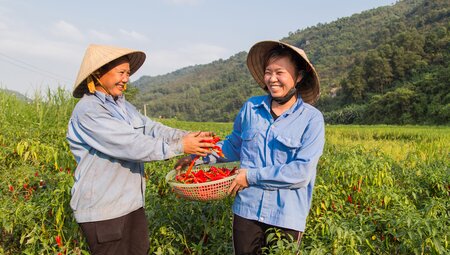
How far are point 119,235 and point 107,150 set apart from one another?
516 mm

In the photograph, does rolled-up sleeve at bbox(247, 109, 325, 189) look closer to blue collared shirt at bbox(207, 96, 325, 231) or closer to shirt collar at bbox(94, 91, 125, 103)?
blue collared shirt at bbox(207, 96, 325, 231)

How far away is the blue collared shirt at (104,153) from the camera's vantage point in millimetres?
2010

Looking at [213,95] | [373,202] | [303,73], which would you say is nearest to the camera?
[303,73]

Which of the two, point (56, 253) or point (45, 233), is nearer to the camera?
point (56, 253)

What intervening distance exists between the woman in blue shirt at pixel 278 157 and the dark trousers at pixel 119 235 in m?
0.63

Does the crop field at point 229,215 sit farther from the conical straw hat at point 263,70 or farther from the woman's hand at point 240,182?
the conical straw hat at point 263,70

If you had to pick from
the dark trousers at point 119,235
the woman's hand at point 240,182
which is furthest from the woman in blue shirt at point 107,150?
the woman's hand at point 240,182

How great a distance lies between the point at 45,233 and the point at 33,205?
0.25m

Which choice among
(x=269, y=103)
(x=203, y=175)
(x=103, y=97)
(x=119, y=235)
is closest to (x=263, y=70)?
(x=269, y=103)

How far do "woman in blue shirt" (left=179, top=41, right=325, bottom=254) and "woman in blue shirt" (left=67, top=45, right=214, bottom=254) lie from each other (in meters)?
0.33

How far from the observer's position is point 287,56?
216 centimetres

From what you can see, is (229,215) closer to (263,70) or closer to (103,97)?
(263,70)

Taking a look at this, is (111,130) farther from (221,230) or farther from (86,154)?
(221,230)

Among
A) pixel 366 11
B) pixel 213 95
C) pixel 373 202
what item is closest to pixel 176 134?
pixel 373 202
